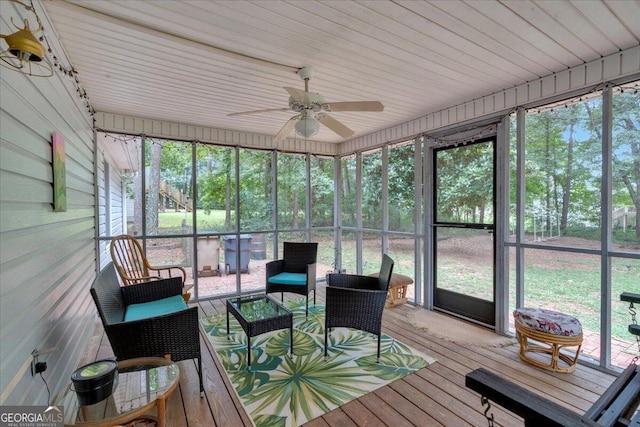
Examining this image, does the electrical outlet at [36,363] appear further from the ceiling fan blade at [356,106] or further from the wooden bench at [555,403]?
the ceiling fan blade at [356,106]

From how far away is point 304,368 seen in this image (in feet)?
8.96

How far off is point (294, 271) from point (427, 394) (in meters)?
2.67

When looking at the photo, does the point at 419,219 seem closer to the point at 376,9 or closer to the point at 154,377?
the point at 376,9

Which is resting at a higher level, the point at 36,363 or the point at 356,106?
the point at 356,106

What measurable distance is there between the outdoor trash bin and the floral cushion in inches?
162

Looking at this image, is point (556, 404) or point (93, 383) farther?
point (93, 383)

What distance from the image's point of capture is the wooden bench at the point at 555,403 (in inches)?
39.8

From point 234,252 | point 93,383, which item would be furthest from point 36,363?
point 234,252

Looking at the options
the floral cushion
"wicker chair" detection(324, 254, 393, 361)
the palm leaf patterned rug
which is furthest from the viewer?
"wicker chair" detection(324, 254, 393, 361)

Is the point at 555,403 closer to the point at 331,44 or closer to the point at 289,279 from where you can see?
the point at 331,44

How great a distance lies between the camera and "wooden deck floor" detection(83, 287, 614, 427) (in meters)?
2.09

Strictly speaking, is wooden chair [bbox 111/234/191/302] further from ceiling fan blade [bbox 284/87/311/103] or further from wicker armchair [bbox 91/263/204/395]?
ceiling fan blade [bbox 284/87/311/103]

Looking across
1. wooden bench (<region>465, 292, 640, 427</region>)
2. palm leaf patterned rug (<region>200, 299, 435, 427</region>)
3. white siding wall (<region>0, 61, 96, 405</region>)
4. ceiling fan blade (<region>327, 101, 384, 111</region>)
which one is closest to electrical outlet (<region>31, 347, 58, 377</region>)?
white siding wall (<region>0, 61, 96, 405</region>)

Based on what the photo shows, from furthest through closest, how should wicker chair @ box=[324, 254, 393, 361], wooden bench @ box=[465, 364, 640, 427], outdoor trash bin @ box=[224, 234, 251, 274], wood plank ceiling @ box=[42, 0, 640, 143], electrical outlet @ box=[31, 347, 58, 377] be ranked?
outdoor trash bin @ box=[224, 234, 251, 274] → wicker chair @ box=[324, 254, 393, 361] → wood plank ceiling @ box=[42, 0, 640, 143] → electrical outlet @ box=[31, 347, 58, 377] → wooden bench @ box=[465, 364, 640, 427]
